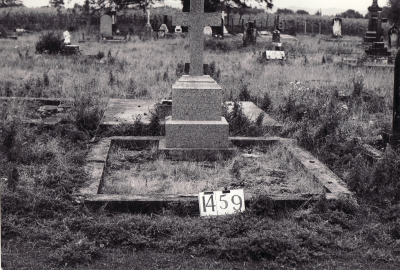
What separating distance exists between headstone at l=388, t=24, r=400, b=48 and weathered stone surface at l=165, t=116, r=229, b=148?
68.5 ft

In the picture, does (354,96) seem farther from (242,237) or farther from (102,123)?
(242,237)

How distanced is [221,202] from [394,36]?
23.9 meters

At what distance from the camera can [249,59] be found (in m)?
18.7

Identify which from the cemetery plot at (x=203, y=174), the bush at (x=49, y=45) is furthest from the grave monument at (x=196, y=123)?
the bush at (x=49, y=45)

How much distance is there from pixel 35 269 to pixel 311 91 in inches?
360

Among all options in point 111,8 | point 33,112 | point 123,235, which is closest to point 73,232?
point 123,235

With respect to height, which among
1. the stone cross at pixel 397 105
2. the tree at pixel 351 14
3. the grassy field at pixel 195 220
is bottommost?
the grassy field at pixel 195 220

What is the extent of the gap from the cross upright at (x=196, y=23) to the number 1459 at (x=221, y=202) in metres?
2.84

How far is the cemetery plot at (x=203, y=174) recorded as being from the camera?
552cm

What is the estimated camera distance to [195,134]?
685 cm

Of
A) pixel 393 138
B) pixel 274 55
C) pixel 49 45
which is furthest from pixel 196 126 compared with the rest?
pixel 49 45

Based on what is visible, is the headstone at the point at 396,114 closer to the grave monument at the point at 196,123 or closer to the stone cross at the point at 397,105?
the stone cross at the point at 397,105

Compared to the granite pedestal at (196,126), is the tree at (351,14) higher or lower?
higher

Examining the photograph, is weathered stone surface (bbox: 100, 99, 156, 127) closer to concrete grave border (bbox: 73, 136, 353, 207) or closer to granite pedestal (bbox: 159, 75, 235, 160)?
concrete grave border (bbox: 73, 136, 353, 207)
